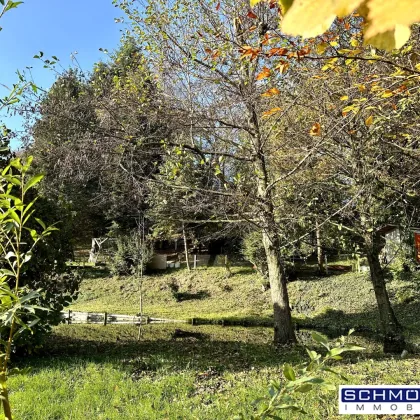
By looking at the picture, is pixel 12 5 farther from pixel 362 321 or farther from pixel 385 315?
pixel 362 321

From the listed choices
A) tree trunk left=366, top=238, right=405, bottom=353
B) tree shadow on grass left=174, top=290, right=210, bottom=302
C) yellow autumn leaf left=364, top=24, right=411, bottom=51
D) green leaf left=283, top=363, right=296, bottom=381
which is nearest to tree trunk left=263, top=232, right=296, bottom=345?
tree trunk left=366, top=238, right=405, bottom=353

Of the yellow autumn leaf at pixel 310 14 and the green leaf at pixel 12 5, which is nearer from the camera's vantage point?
the yellow autumn leaf at pixel 310 14

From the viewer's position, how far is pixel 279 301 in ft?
24.0

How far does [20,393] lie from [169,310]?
10.8 meters

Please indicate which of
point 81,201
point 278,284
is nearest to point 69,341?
point 278,284

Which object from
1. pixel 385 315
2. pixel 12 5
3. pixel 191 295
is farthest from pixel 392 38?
pixel 191 295

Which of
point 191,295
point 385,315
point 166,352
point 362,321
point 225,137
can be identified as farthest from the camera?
point 191,295

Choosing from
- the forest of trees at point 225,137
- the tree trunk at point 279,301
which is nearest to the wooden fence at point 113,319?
the tree trunk at point 279,301

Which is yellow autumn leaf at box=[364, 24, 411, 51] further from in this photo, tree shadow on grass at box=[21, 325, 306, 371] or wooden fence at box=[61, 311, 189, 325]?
wooden fence at box=[61, 311, 189, 325]

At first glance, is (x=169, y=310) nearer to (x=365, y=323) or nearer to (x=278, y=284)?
(x=365, y=323)

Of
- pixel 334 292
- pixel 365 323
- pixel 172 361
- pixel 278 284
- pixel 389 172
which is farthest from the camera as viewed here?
pixel 334 292

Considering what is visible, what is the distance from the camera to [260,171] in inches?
248

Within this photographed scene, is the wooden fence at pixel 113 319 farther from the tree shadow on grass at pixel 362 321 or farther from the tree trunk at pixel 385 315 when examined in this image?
the tree trunk at pixel 385 315

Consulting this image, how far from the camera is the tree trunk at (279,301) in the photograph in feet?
23.7
